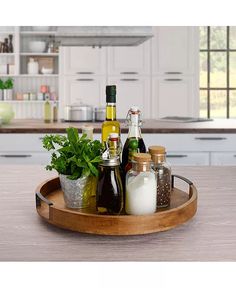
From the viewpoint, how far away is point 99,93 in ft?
20.7

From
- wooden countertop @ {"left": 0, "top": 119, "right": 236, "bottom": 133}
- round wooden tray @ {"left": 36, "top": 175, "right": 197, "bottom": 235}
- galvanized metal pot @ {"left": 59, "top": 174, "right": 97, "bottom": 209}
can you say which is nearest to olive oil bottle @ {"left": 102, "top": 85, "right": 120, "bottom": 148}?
galvanized metal pot @ {"left": 59, "top": 174, "right": 97, "bottom": 209}

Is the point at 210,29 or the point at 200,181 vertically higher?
the point at 210,29

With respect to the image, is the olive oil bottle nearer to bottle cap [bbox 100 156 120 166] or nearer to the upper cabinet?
bottle cap [bbox 100 156 120 166]

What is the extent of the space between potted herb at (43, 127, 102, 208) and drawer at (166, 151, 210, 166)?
8.46 ft

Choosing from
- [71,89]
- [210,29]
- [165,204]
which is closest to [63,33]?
[165,204]

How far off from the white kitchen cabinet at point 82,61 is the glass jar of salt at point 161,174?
4.93 m

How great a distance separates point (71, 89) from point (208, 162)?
275 centimetres

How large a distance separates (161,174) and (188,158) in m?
2.54

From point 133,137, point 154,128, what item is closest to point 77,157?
point 133,137

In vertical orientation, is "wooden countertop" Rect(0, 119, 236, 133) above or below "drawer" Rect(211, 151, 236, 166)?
above

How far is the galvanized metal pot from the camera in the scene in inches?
53.5

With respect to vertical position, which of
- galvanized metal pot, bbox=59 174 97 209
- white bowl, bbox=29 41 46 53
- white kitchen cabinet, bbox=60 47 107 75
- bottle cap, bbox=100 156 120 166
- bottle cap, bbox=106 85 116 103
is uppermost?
white bowl, bbox=29 41 46 53

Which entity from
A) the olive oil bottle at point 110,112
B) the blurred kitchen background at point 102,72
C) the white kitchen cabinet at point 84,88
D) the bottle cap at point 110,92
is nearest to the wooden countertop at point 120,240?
the olive oil bottle at point 110,112
